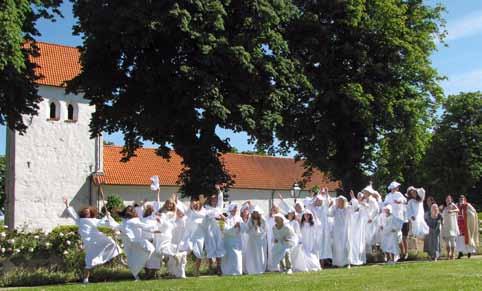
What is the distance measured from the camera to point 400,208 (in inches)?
774

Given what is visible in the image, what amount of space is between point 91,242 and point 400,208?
30.5 ft

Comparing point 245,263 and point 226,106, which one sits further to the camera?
point 226,106

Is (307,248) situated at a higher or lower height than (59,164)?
lower

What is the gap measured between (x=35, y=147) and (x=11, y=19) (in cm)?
2760

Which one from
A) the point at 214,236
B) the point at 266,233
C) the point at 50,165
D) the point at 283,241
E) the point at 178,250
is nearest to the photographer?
the point at 178,250

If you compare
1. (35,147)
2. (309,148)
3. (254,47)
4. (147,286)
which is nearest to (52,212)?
(35,147)

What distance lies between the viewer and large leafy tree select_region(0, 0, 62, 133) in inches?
798

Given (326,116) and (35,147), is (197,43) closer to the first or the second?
(326,116)

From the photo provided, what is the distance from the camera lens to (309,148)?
3122cm

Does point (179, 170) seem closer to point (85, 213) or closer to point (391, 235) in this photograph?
point (391, 235)

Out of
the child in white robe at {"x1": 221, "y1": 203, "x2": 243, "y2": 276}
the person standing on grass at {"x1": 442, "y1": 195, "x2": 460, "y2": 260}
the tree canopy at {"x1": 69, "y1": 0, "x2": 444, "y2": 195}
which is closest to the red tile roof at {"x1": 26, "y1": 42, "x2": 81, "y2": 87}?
the tree canopy at {"x1": 69, "y1": 0, "x2": 444, "y2": 195}

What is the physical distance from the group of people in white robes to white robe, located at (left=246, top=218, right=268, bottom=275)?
27mm

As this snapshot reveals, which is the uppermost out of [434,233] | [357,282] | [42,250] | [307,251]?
[434,233]

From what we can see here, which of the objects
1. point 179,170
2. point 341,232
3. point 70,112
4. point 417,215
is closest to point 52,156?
point 70,112
